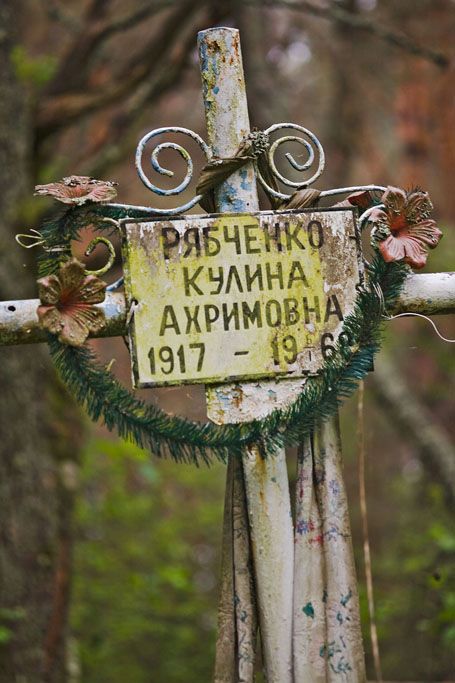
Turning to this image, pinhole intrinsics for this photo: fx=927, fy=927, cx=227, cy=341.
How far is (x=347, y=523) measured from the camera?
5.39 feet

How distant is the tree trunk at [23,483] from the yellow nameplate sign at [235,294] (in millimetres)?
1636

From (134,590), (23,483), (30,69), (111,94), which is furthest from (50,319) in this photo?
(134,590)

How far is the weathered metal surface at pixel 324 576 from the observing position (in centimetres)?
160

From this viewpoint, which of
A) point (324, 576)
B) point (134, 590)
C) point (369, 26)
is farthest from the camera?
point (134, 590)

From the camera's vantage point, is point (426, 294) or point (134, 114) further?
point (134, 114)

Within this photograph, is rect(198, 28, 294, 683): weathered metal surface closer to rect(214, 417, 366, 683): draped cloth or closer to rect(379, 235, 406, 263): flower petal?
rect(214, 417, 366, 683): draped cloth

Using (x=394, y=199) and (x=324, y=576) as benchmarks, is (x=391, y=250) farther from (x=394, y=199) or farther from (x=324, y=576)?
(x=324, y=576)

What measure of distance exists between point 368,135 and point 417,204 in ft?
15.9

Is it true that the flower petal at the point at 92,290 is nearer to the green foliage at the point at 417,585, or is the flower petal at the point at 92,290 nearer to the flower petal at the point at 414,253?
Answer: the flower petal at the point at 414,253

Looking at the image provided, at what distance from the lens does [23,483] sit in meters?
3.34

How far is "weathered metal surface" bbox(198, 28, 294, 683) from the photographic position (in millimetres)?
1603

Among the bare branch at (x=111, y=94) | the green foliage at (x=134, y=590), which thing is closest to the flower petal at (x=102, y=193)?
the bare branch at (x=111, y=94)

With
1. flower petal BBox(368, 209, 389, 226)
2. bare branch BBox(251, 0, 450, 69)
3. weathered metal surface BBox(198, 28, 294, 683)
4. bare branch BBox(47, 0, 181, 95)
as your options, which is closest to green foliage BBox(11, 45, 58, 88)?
bare branch BBox(47, 0, 181, 95)

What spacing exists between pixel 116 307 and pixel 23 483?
1.91 metres
